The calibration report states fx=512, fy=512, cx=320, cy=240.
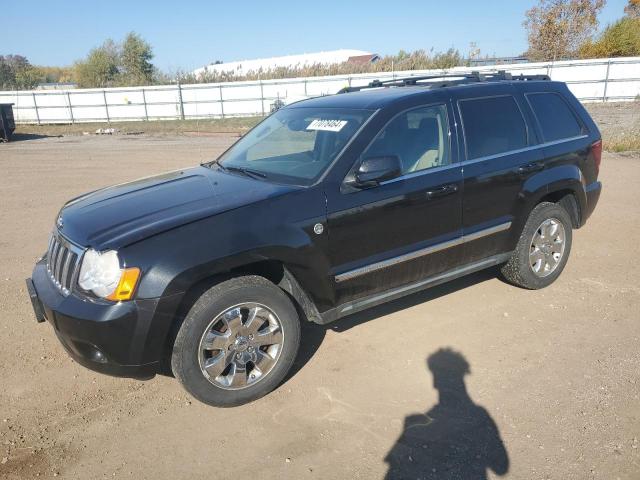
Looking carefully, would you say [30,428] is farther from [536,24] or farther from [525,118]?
[536,24]

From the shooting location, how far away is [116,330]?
2859 mm

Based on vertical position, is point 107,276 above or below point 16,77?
below

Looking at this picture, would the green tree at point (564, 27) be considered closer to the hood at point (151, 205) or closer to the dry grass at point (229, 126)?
the dry grass at point (229, 126)

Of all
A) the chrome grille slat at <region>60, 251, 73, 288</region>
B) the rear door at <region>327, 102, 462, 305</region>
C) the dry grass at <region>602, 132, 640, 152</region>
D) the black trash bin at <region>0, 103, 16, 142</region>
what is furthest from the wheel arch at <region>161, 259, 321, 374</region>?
the black trash bin at <region>0, 103, 16, 142</region>

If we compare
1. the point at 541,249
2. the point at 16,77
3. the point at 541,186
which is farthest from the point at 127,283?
the point at 16,77

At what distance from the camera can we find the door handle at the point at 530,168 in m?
4.41

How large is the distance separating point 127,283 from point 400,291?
2006 millimetres

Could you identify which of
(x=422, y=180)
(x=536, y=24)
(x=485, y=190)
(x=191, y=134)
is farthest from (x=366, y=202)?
(x=536, y=24)

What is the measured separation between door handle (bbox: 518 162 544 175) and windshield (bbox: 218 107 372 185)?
1537 millimetres

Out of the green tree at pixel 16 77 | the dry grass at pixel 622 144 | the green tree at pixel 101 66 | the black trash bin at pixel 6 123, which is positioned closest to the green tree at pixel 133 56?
the green tree at pixel 101 66

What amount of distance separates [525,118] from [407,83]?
1.14m

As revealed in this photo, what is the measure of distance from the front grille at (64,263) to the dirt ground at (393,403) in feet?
2.64

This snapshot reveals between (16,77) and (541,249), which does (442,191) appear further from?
(16,77)

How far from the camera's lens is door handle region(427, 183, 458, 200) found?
12.6ft
